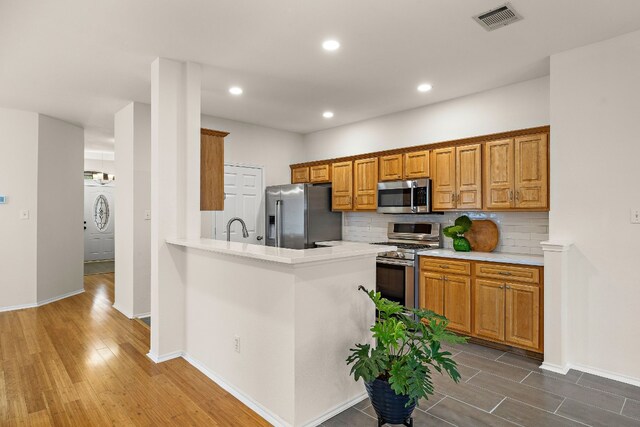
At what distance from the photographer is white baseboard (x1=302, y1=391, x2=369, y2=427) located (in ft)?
7.23

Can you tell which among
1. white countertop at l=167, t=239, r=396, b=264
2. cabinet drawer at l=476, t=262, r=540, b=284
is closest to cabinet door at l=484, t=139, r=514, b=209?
cabinet drawer at l=476, t=262, r=540, b=284

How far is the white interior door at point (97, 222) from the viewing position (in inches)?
348

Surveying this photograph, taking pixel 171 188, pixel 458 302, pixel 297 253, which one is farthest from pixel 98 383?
pixel 458 302

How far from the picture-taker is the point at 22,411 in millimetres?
2395

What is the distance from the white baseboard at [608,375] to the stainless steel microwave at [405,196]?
2.03m

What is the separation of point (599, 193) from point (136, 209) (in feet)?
15.5

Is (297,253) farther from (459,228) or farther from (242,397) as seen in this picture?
(459,228)

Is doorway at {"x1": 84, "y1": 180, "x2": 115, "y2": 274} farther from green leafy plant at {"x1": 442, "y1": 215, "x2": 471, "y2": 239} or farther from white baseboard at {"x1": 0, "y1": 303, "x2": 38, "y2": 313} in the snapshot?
green leafy plant at {"x1": 442, "y1": 215, "x2": 471, "y2": 239}

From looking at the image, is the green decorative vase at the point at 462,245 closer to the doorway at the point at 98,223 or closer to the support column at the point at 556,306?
the support column at the point at 556,306

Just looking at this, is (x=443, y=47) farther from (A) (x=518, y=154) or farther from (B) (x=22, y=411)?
(B) (x=22, y=411)

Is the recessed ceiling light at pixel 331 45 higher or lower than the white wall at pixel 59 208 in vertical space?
higher

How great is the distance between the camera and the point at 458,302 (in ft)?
12.2

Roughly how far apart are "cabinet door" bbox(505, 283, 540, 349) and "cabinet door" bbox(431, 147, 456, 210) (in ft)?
3.84

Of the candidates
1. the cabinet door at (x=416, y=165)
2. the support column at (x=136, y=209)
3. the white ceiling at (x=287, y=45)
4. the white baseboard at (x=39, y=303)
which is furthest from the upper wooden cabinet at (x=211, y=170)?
the white baseboard at (x=39, y=303)
